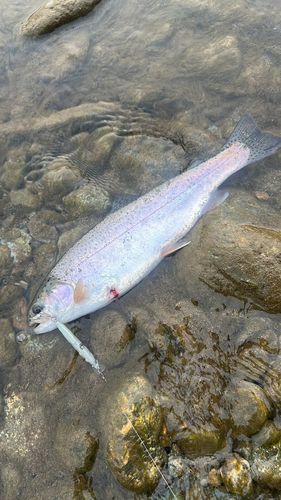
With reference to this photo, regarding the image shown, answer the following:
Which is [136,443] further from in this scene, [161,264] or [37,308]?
[161,264]

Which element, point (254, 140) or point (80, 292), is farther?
A: point (254, 140)

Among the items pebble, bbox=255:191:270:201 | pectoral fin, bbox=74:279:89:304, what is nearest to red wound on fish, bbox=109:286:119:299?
pectoral fin, bbox=74:279:89:304

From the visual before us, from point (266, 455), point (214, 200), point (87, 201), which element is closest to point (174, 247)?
point (214, 200)

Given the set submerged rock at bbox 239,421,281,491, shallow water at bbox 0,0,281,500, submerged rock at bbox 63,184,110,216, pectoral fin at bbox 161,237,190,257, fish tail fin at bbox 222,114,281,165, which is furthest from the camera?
submerged rock at bbox 63,184,110,216

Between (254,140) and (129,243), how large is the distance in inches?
93.6

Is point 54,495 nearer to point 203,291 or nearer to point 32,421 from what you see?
point 32,421

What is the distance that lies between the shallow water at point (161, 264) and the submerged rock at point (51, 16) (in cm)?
17

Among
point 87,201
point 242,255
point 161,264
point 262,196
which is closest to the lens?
point 242,255

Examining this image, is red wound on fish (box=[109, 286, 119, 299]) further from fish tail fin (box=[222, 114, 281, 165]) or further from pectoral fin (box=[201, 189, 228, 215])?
fish tail fin (box=[222, 114, 281, 165])

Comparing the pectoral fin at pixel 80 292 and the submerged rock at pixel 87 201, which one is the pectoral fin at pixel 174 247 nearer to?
the pectoral fin at pixel 80 292

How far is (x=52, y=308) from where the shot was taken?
3443 mm

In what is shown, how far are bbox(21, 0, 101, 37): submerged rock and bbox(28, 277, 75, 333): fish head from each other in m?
5.50

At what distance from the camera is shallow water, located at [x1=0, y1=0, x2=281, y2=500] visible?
2.66 metres

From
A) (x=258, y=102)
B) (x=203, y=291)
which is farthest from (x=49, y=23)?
(x=203, y=291)
